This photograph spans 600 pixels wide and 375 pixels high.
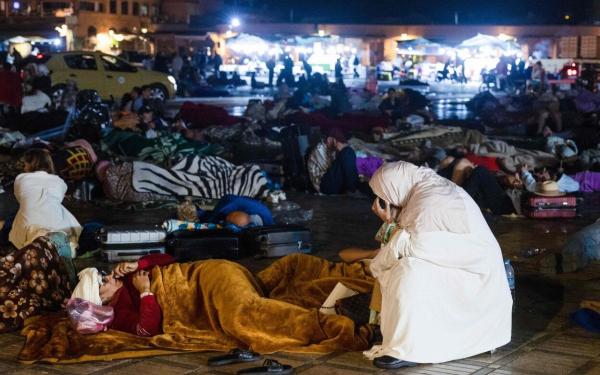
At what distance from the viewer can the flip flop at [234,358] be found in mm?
5441

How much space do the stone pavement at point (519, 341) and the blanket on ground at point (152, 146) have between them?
11.6 feet

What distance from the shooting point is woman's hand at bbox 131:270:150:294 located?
Result: 595cm

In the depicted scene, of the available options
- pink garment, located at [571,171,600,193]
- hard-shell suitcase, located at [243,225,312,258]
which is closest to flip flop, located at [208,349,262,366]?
hard-shell suitcase, located at [243,225,312,258]

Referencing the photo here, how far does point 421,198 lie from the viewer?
18.0ft

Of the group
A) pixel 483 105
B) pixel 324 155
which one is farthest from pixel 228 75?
pixel 324 155

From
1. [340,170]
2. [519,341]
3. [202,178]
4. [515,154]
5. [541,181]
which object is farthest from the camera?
[515,154]

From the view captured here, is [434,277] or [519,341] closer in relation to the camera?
[434,277]

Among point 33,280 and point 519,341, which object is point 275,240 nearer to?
point 33,280

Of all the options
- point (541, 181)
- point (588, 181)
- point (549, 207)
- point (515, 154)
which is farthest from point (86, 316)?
point (515, 154)

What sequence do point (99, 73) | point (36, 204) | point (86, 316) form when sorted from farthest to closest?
point (99, 73)
point (36, 204)
point (86, 316)

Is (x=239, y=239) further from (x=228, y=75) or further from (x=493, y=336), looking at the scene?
(x=228, y=75)

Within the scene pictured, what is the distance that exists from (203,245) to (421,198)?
307 cm

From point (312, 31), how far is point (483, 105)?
3083 centimetres

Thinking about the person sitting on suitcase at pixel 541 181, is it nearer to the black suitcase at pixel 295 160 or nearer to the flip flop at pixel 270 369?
the black suitcase at pixel 295 160
